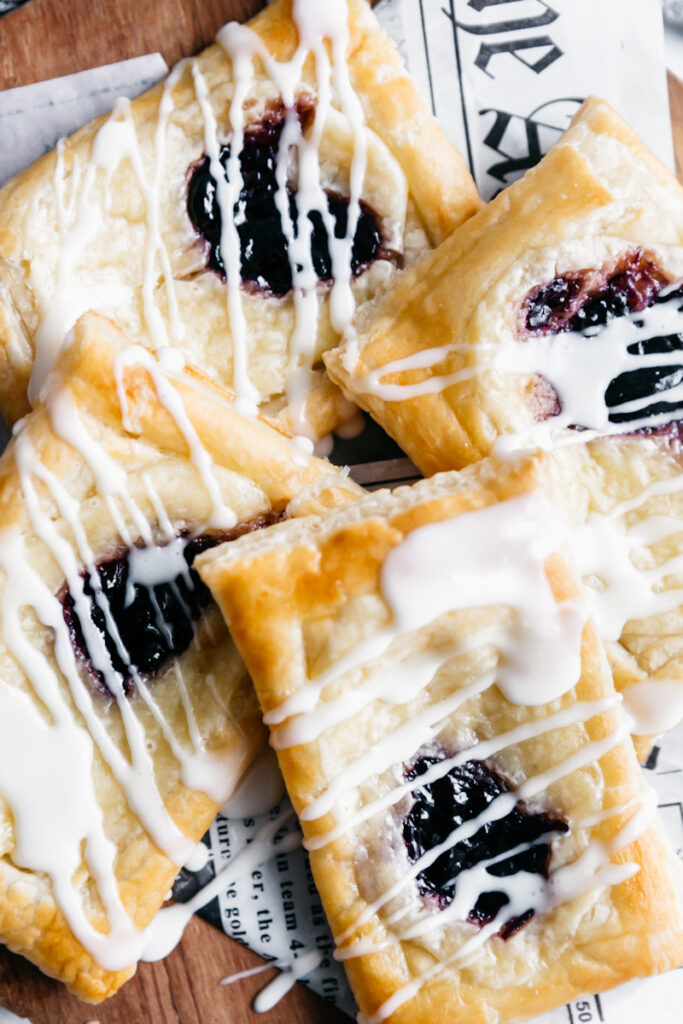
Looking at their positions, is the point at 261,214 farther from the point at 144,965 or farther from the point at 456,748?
the point at 144,965

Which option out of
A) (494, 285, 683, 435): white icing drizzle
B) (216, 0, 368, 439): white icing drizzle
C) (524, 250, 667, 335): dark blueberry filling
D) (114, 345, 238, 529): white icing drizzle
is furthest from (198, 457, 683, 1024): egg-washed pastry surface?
(216, 0, 368, 439): white icing drizzle

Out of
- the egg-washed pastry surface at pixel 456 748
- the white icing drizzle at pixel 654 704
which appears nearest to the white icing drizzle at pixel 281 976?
the egg-washed pastry surface at pixel 456 748

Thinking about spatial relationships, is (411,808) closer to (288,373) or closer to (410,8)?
(288,373)

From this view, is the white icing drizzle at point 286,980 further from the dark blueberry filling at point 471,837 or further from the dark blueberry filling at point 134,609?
the dark blueberry filling at point 134,609

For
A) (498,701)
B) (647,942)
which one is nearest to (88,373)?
(498,701)

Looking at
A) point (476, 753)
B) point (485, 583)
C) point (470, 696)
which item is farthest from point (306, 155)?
point (476, 753)

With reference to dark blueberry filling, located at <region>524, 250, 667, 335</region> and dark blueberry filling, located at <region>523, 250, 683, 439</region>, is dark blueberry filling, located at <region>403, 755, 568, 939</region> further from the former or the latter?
dark blueberry filling, located at <region>524, 250, 667, 335</region>
